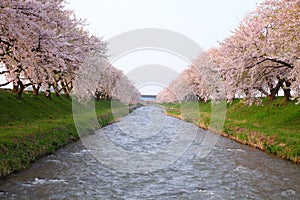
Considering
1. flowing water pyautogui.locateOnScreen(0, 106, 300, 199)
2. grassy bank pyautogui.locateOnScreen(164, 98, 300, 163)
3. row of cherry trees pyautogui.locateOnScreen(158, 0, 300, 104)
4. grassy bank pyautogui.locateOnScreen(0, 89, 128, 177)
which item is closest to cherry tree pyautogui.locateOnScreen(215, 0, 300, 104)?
row of cherry trees pyautogui.locateOnScreen(158, 0, 300, 104)

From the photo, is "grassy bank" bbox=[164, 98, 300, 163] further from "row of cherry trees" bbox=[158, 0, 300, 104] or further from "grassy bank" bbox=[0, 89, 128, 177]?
"grassy bank" bbox=[0, 89, 128, 177]

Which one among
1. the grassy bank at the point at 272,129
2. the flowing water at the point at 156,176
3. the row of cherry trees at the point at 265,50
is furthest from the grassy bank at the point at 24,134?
the grassy bank at the point at 272,129

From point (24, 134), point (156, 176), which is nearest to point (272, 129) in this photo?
point (156, 176)

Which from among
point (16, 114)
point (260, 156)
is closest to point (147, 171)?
point (260, 156)

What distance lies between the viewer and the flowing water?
1342cm

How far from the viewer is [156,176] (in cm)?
1684

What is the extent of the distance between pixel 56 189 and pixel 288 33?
1844cm

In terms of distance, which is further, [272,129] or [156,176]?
[272,129]

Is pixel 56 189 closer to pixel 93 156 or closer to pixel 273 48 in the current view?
pixel 93 156

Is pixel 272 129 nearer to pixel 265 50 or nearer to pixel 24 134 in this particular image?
pixel 265 50

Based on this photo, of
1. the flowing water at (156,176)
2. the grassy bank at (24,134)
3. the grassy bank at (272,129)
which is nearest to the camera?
the flowing water at (156,176)

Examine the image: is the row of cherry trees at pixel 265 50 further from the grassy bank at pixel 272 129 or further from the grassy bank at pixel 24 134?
the grassy bank at pixel 24 134

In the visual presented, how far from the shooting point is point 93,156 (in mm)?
21891

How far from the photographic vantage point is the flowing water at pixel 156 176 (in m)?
13.4
